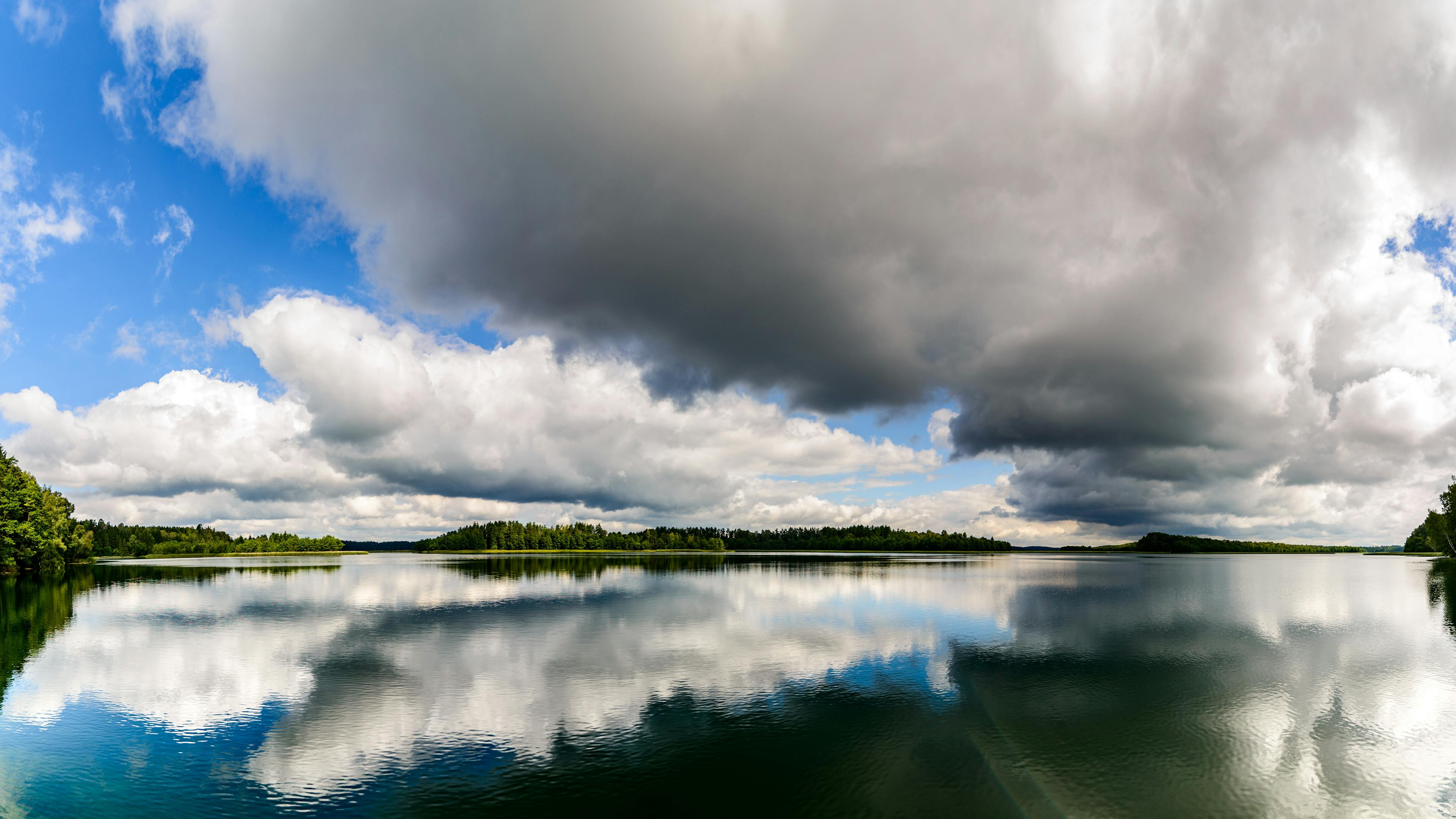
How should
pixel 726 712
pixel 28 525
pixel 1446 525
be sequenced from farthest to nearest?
pixel 1446 525
pixel 28 525
pixel 726 712

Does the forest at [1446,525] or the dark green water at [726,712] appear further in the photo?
the forest at [1446,525]

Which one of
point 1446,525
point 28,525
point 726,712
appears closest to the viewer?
point 726,712

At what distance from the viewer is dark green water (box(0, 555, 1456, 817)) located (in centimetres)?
2152

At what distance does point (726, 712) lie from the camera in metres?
30.2

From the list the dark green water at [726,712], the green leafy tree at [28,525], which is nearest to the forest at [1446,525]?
the dark green water at [726,712]

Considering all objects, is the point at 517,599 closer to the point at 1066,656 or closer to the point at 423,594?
the point at 423,594

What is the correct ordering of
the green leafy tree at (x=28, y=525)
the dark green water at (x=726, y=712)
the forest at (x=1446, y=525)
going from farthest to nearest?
the forest at (x=1446, y=525) < the green leafy tree at (x=28, y=525) < the dark green water at (x=726, y=712)

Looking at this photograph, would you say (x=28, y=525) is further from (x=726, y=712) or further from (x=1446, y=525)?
(x=1446, y=525)

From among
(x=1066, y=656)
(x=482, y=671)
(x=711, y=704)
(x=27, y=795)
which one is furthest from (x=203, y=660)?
(x=1066, y=656)

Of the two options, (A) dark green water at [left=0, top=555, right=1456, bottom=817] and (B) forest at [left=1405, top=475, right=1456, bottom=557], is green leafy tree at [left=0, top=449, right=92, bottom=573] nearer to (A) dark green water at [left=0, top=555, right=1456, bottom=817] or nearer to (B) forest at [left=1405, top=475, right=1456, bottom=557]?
(A) dark green water at [left=0, top=555, right=1456, bottom=817]

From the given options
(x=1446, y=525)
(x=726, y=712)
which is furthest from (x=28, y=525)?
(x=1446, y=525)

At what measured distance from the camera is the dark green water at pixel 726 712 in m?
21.5

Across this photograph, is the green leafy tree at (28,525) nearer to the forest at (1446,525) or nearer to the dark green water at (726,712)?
the dark green water at (726,712)

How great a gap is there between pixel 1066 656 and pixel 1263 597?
2454 inches
